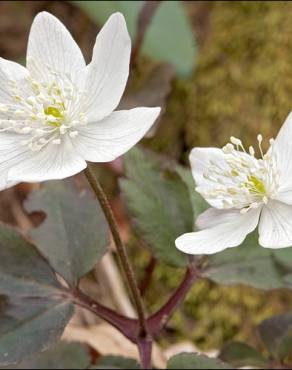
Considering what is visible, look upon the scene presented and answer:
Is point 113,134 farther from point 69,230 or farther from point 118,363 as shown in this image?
point 118,363

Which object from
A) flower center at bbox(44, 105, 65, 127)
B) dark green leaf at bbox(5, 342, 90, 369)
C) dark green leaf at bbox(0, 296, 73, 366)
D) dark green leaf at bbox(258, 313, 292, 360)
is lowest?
dark green leaf at bbox(258, 313, 292, 360)

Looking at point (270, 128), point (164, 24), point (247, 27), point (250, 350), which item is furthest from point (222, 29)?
point (250, 350)

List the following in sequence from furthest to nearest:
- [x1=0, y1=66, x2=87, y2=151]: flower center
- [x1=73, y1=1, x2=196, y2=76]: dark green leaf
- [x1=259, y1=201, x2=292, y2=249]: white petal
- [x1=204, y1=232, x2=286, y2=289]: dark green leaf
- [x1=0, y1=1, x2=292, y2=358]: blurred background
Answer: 1. [x1=73, y1=1, x2=196, y2=76]: dark green leaf
2. [x1=0, y1=1, x2=292, y2=358]: blurred background
3. [x1=204, y1=232, x2=286, y2=289]: dark green leaf
4. [x1=0, y1=66, x2=87, y2=151]: flower center
5. [x1=259, y1=201, x2=292, y2=249]: white petal

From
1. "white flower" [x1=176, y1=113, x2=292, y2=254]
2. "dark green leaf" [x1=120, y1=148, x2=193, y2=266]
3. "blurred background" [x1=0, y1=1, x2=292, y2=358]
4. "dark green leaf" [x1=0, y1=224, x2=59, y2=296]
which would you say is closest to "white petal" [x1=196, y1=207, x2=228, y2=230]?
"white flower" [x1=176, y1=113, x2=292, y2=254]

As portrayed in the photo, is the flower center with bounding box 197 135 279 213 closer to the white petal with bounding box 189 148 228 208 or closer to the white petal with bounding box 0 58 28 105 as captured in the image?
the white petal with bounding box 189 148 228 208

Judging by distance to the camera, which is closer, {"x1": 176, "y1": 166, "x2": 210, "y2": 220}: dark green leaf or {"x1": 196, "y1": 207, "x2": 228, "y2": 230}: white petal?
{"x1": 196, "y1": 207, "x2": 228, "y2": 230}: white petal

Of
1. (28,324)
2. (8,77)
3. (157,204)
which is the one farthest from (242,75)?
(28,324)
